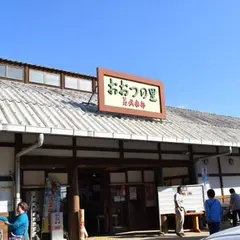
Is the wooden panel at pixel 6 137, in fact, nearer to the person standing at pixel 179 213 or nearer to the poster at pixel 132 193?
the person standing at pixel 179 213

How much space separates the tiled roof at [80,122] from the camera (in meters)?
8.27

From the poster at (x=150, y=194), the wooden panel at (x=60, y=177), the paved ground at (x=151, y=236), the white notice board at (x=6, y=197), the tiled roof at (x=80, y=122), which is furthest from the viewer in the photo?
the poster at (x=150, y=194)

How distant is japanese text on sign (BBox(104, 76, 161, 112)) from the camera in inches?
441

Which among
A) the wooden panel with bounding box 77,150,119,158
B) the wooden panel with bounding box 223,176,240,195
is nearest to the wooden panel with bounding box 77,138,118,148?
the wooden panel with bounding box 77,150,119,158

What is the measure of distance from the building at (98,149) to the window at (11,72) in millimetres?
34

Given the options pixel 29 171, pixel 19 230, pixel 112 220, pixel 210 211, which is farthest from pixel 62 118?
pixel 112 220

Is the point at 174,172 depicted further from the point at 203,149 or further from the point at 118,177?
the point at 118,177

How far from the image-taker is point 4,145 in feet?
28.3

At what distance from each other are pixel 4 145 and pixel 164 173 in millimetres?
6499

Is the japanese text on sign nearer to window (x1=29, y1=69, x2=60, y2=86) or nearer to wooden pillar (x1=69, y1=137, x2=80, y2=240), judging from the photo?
wooden pillar (x1=69, y1=137, x2=80, y2=240)

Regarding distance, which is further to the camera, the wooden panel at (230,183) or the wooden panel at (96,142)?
the wooden panel at (230,183)

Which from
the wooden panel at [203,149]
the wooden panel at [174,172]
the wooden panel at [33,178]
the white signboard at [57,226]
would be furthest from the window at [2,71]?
the wooden panel at [203,149]

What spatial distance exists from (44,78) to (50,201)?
5638 mm

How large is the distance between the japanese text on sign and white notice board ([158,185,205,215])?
2.59 meters
